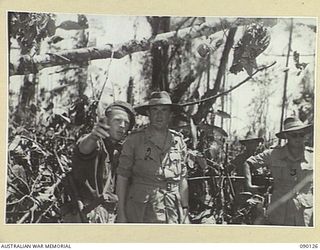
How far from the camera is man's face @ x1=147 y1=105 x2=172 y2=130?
2.05 ft

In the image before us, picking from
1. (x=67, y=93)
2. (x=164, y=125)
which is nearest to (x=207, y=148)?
(x=164, y=125)

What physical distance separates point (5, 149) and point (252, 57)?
0.32 meters

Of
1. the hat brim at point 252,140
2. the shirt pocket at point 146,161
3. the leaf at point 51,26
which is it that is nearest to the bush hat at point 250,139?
the hat brim at point 252,140

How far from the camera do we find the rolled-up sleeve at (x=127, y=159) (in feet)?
2.04

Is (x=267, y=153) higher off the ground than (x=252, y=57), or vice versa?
(x=252, y=57)

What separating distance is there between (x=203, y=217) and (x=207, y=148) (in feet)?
0.28

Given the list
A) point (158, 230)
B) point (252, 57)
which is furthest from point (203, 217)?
point (252, 57)

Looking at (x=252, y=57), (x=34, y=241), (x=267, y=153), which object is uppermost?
(x=252, y=57)

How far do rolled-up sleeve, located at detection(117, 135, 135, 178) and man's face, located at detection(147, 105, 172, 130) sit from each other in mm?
35

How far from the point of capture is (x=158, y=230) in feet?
2.06

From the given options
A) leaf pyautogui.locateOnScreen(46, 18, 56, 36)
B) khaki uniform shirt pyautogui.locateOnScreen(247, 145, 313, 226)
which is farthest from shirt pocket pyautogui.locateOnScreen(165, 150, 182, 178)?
leaf pyautogui.locateOnScreen(46, 18, 56, 36)

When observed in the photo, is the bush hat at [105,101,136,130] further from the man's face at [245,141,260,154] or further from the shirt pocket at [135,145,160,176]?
the man's face at [245,141,260,154]

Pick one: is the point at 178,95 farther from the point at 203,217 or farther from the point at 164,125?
the point at 203,217

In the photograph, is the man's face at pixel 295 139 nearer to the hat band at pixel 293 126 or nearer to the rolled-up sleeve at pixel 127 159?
the hat band at pixel 293 126
